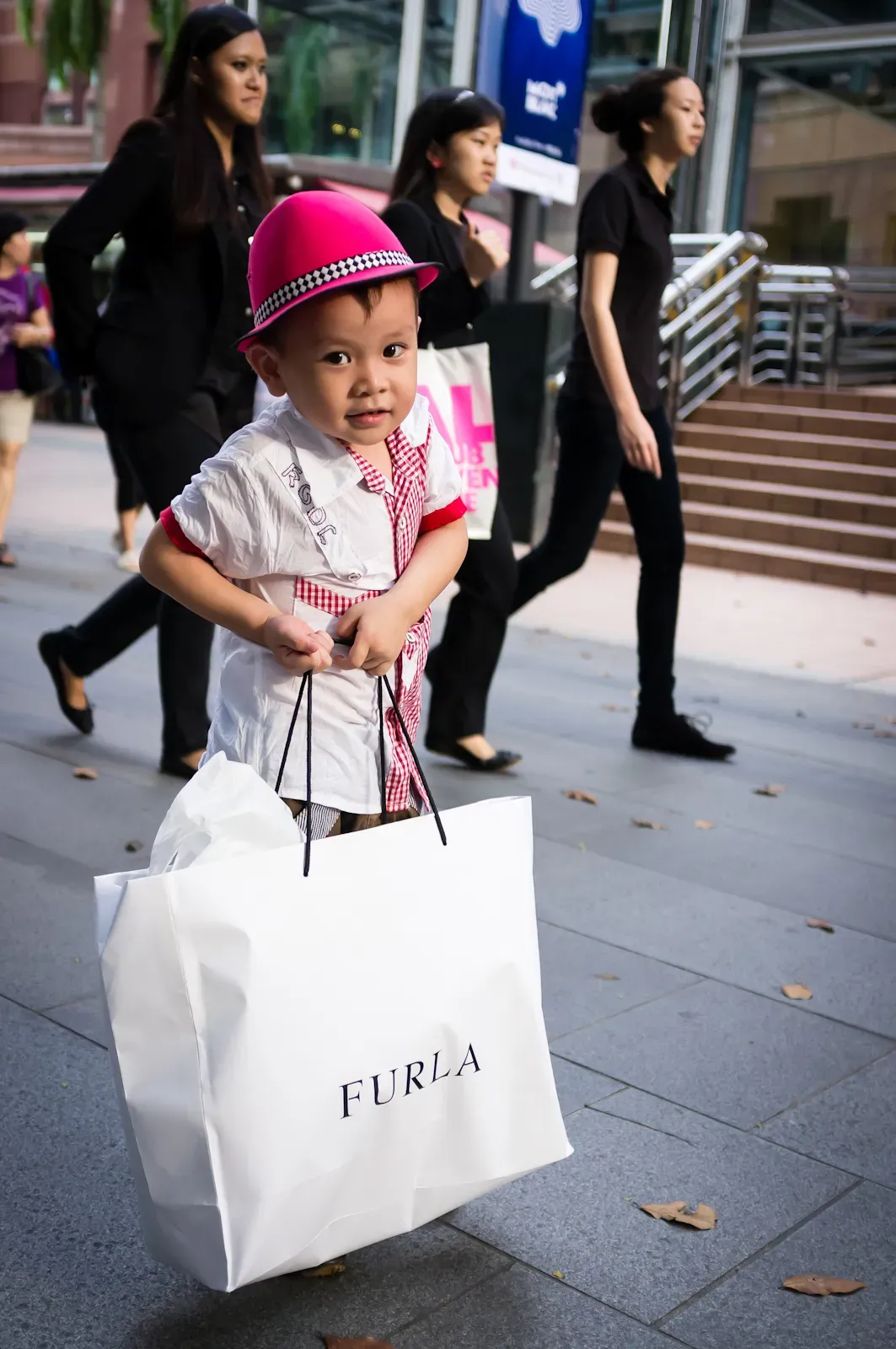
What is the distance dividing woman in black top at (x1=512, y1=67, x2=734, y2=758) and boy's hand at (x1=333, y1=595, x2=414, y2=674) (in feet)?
9.47

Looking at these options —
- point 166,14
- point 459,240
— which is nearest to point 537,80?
point 459,240

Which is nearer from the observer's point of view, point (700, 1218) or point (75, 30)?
point (700, 1218)

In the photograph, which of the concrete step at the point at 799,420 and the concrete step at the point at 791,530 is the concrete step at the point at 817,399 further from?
the concrete step at the point at 791,530

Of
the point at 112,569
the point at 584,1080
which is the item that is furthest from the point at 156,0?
the point at 584,1080

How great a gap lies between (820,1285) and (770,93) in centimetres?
2136

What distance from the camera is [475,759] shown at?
199 inches

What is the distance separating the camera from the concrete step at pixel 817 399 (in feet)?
45.4

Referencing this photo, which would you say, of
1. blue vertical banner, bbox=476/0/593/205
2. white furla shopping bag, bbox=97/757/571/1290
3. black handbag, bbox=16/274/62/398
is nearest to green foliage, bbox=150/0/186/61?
blue vertical banner, bbox=476/0/593/205

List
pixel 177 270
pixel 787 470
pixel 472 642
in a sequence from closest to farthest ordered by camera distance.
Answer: pixel 177 270, pixel 472 642, pixel 787 470

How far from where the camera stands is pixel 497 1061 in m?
2.03

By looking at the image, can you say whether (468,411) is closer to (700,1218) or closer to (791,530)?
(700,1218)

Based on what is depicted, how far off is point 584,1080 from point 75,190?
26894 mm

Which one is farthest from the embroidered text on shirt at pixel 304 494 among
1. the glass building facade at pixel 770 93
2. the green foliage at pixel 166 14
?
the green foliage at pixel 166 14

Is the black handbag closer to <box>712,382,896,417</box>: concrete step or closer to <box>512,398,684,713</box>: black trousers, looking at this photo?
<box>512,398,684,713</box>: black trousers
